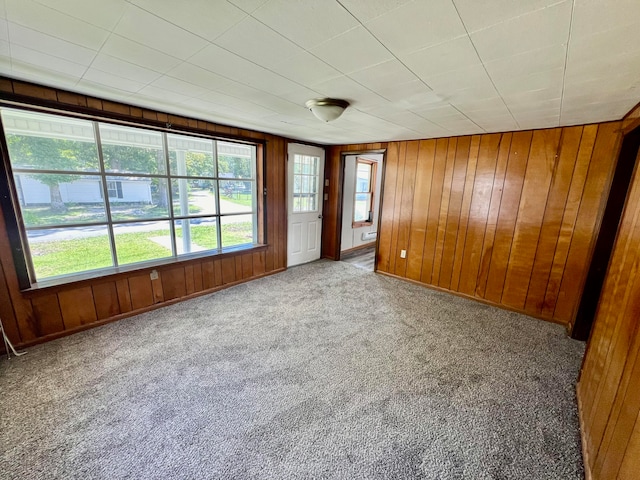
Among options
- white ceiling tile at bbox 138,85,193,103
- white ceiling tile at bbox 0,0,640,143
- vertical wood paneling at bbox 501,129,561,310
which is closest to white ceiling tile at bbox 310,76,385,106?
white ceiling tile at bbox 0,0,640,143

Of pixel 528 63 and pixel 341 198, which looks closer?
pixel 528 63

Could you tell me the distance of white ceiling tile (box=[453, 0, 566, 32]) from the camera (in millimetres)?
947

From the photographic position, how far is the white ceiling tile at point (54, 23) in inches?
43.5

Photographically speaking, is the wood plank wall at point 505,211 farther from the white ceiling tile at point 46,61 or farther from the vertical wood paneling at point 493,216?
the white ceiling tile at point 46,61

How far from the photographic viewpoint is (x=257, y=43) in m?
1.30

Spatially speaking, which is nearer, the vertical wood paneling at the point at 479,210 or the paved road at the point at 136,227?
the paved road at the point at 136,227

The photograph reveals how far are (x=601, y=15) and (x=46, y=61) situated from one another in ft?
9.53

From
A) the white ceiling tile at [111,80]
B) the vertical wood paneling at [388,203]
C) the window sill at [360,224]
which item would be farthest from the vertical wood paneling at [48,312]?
the window sill at [360,224]

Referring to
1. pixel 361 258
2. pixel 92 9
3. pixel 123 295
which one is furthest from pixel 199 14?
pixel 361 258

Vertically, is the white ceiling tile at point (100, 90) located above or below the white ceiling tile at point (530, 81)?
above

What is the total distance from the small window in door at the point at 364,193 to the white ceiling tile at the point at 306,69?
374 cm

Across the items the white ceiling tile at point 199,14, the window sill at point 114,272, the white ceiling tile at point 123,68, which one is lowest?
the window sill at point 114,272

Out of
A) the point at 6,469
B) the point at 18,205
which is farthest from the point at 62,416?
the point at 18,205

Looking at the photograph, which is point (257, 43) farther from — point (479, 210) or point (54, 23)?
point (479, 210)
